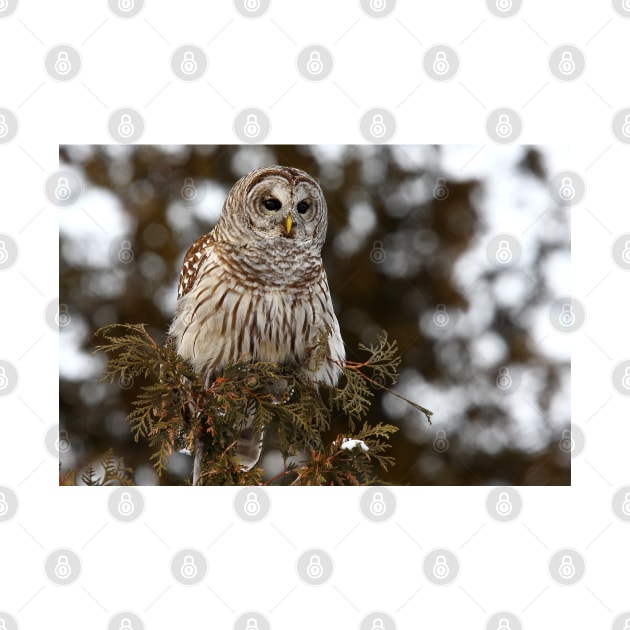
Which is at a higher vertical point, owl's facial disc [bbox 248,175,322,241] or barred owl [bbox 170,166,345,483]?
owl's facial disc [bbox 248,175,322,241]

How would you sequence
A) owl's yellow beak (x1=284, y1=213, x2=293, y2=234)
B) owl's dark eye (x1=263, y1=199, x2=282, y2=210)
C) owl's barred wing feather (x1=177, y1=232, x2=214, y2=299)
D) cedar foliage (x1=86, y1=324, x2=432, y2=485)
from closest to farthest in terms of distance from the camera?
cedar foliage (x1=86, y1=324, x2=432, y2=485) → owl's yellow beak (x1=284, y1=213, x2=293, y2=234) → owl's dark eye (x1=263, y1=199, x2=282, y2=210) → owl's barred wing feather (x1=177, y1=232, x2=214, y2=299)

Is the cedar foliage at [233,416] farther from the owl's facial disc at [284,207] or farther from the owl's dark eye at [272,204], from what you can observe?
the owl's dark eye at [272,204]

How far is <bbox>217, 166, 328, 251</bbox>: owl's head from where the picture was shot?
16.8 feet

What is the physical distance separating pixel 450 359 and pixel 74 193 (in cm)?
397

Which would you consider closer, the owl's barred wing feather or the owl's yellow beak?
the owl's yellow beak

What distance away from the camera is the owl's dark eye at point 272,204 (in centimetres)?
518

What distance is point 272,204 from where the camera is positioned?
17.1 feet

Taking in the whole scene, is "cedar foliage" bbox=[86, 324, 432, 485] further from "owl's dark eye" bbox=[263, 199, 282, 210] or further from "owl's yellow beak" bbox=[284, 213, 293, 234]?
"owl's dark eye" bbox=[263, 199, 282, 210]

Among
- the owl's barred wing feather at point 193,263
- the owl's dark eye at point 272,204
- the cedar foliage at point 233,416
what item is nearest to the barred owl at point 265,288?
the owl's dark eye at point 272,204

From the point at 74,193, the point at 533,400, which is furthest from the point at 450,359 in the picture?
the point at 74,193

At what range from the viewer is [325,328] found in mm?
5152

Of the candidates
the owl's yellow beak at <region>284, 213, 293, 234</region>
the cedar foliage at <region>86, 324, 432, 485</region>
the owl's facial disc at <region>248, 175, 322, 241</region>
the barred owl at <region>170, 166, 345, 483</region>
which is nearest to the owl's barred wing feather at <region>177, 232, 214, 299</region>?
the barred owl at <region>170, 166, 345, 483</region>

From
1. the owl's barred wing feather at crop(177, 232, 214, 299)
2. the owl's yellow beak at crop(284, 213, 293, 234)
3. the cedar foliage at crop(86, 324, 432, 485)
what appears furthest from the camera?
the owl's barred wing feather at crop(177, 232, 214, 299)

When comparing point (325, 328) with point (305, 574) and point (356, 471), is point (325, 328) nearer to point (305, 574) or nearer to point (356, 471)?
point (356, 471)
